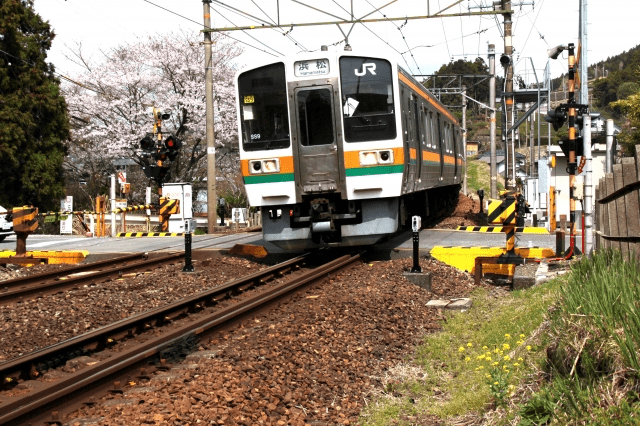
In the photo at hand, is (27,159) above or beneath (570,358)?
above

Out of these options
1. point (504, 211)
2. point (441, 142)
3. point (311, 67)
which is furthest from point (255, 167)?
point (441, 142)

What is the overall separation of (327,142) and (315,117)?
434mm

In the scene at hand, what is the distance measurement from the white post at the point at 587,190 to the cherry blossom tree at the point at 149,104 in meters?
22.5

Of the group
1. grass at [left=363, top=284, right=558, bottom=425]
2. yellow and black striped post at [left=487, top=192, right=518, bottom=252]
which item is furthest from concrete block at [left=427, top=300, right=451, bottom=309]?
yellow and black striped post at [left=487, top=192, right=518, bottom=252]

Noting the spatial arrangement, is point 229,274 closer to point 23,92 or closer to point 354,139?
point 354,139

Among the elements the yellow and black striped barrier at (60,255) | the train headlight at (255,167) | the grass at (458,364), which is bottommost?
the grass at (458,364)

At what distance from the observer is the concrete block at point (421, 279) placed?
943 centimetres

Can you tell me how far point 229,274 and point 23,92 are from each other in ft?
60.1

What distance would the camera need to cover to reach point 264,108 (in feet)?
38.4

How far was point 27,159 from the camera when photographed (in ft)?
85.4

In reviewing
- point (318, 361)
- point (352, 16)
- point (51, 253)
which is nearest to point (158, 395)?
point (318, 361)

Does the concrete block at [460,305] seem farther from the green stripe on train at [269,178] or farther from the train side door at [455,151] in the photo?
the train side door at [455,151]

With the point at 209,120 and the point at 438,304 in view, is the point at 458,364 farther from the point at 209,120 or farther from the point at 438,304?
the point at 209,120

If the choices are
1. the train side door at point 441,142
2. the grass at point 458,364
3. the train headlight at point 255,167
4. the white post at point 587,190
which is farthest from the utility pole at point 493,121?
the grass at point 458,364
